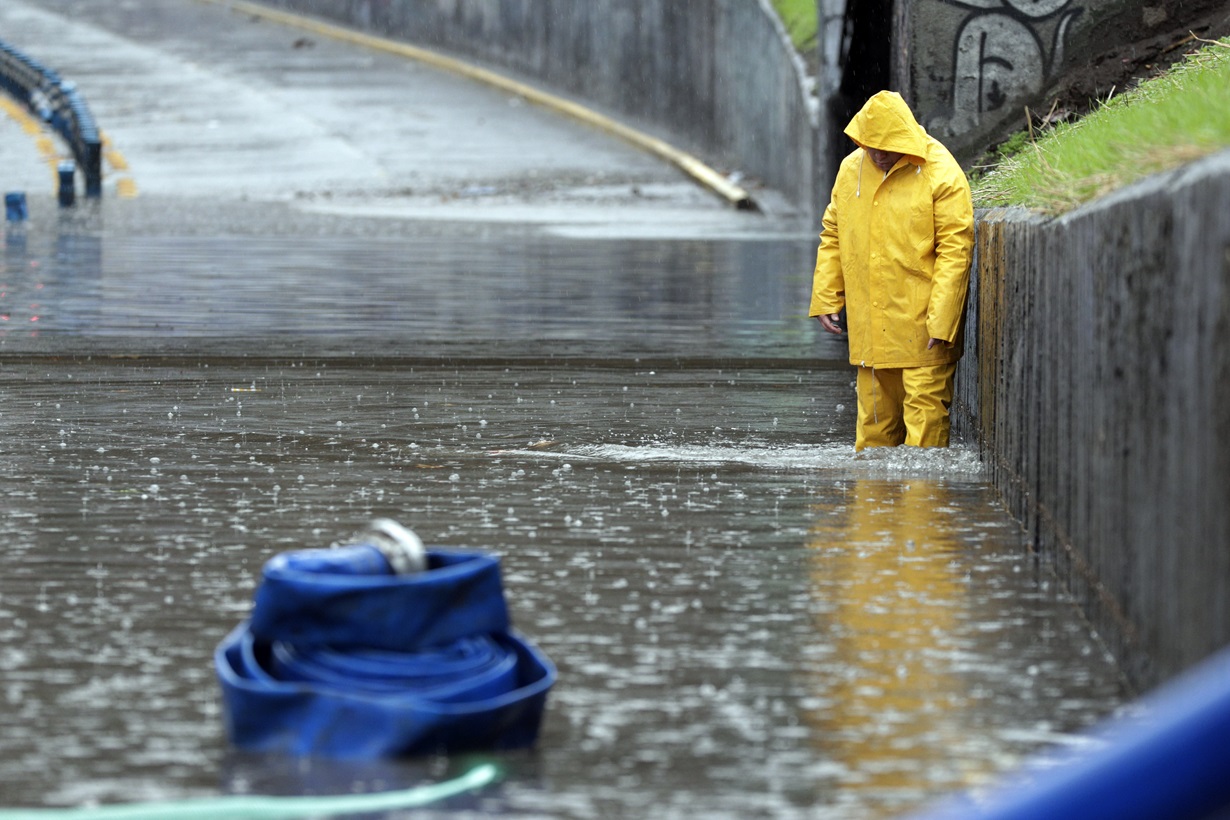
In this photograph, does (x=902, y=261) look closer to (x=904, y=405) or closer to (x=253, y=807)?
(x=904, y=405)

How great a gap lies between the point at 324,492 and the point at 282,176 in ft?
81.8

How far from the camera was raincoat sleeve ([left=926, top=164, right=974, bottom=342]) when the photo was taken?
7.94m

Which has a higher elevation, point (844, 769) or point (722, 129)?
point (722, 129)

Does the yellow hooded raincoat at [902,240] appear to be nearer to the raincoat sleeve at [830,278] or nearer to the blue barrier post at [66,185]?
the raincoat sleeve at [830,278]

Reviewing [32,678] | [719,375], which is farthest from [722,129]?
[32,678]

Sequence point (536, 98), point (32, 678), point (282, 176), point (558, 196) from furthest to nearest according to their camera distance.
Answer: point (536, 98) → point (282, 176) → point (558, 196) → point (32, 678)

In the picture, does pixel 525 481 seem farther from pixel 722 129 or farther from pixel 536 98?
pixel 536 98

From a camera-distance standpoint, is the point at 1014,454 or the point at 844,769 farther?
the point at 1014,454

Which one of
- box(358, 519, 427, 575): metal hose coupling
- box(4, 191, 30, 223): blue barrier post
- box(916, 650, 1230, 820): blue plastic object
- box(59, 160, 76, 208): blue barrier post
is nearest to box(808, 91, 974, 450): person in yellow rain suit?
box(358, 519, 427, 575): metal hose coupling

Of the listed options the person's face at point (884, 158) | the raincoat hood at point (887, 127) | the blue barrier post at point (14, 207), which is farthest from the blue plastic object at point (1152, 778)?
the blue barrier post at point (14, 207)

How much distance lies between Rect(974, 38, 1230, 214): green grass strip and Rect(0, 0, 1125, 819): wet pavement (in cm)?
106

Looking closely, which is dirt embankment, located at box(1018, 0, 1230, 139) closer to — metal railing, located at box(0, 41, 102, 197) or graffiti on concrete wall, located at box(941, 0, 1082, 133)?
graffiti on concrete wall, located at box(941, 0, 1082, 133)

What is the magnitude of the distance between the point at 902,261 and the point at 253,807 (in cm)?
494

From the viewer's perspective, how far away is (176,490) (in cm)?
714
